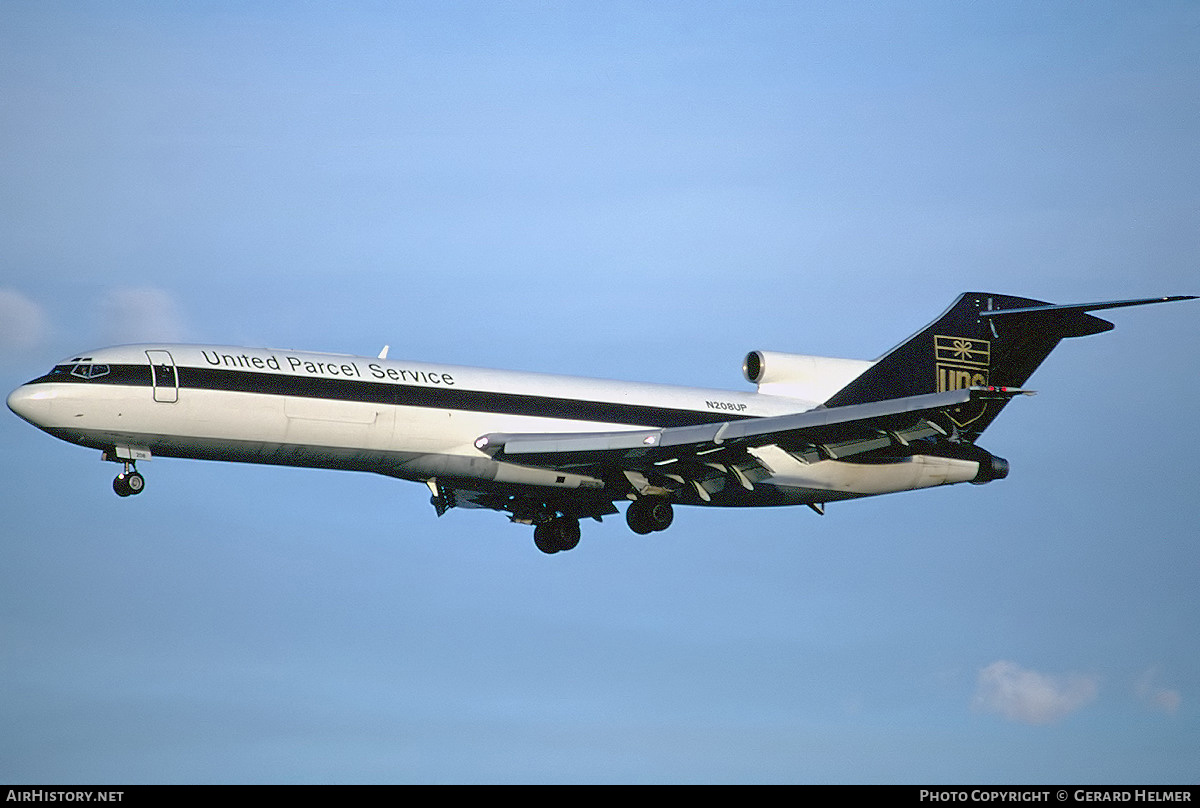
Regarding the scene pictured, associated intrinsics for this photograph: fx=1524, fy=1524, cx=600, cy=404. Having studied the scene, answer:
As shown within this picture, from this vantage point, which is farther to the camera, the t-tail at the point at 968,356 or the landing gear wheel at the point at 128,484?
the t-tail at the point at 968,356

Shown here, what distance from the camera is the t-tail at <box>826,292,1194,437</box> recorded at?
132 feet

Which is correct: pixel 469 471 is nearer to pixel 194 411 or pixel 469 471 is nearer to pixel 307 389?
pixel 307 389

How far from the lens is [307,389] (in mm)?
34625

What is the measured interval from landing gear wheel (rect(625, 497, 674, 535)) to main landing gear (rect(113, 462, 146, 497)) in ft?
39.2

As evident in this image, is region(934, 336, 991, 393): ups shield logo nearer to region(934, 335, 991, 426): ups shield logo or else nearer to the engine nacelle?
region(934, 335, 991, 426): ups shield logo

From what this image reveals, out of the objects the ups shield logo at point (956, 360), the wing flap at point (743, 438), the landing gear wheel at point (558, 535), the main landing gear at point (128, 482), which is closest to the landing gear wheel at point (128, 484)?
the main landing gear at point (128, 482)

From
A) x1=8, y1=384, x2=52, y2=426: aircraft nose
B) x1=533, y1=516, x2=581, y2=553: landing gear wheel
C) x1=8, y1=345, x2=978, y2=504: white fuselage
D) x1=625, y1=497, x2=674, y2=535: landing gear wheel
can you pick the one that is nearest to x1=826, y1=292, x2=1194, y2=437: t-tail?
x1=8, y1=345, x2=978, y2=504: white fuselage

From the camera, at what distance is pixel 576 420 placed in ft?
122

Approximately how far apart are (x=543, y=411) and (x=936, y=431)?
930 cm

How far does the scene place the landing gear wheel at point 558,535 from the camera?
41.0 m

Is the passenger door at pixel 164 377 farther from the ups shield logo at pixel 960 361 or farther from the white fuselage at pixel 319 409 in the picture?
the ups shield logo at pixel 960 361

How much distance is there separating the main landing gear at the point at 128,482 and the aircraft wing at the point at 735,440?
7.75 metres
